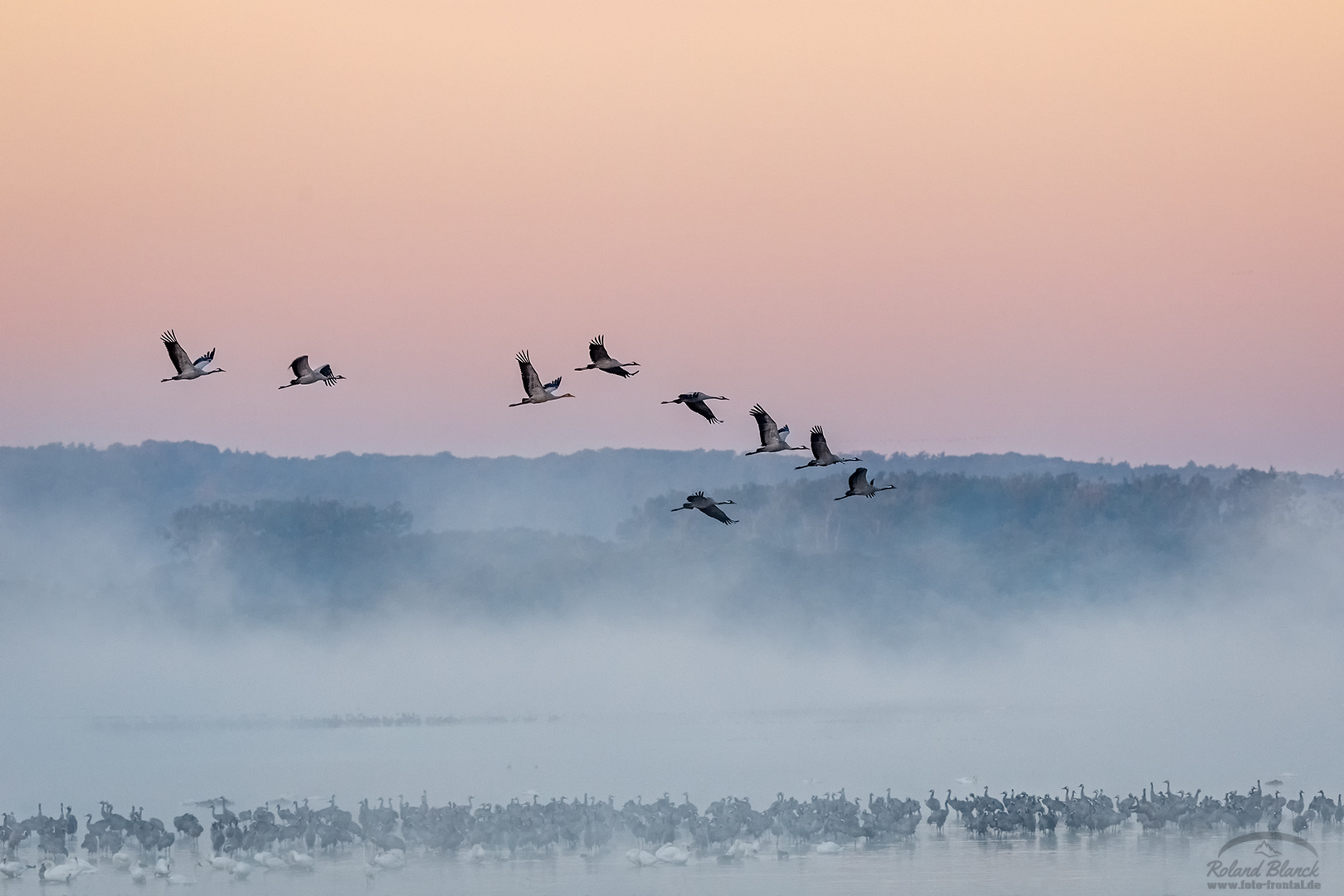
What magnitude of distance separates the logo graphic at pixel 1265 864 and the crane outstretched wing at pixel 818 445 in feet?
39.4

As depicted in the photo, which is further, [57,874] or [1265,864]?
[1265,864]

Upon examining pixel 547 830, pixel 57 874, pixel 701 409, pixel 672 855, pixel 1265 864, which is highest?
pixel 701 409

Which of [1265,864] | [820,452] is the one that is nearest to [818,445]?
[820,452]

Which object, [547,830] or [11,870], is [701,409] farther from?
[11,870]

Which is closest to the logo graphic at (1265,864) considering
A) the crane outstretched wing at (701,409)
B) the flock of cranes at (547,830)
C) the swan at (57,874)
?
the flock of cranes at (547,830)

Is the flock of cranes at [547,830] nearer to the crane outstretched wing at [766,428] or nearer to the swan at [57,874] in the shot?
the swan at [57,874]

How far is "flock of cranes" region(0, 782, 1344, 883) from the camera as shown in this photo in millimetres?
35188

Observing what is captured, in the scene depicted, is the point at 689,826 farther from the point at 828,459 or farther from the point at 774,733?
the point at 774,733

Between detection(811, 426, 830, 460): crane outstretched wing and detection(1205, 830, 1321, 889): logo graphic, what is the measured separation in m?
12.0

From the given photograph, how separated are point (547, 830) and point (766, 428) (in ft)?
35.7

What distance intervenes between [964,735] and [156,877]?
39742 millimetres

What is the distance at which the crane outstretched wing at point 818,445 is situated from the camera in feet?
96.7

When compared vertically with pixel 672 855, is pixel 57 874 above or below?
below

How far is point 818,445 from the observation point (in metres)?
29.7
